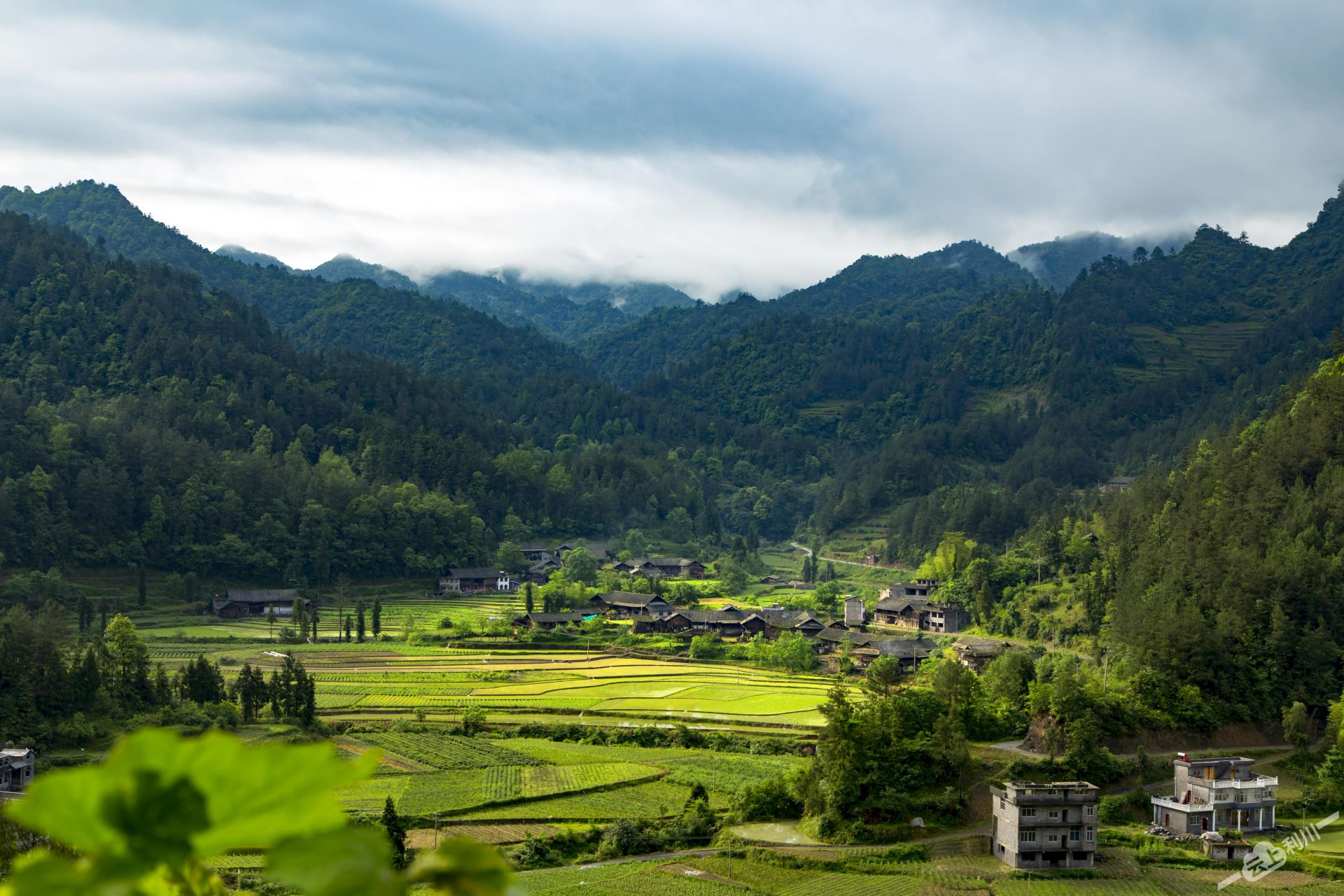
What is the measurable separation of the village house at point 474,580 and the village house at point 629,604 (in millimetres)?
9920

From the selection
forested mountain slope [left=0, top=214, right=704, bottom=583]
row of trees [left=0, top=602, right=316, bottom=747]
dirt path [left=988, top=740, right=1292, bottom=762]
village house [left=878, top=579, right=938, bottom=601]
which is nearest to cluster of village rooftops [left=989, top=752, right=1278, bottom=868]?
dirt path [left=988, top=740, right=1292, bottom=762]

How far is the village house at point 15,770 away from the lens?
30.9 meters

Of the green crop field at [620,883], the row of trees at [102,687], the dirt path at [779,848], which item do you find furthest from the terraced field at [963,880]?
the row of trees at [102,687]

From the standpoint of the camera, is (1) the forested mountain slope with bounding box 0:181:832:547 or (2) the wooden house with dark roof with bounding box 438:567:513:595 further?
(1) the forested mountain slope with bounding box 0:181:832:547

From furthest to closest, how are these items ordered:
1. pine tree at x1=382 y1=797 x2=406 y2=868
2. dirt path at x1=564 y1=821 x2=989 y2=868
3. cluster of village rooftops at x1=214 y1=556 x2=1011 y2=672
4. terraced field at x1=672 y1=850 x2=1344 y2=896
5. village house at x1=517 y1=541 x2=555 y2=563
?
village house at x1=517 y1=541 x2=555 y2=563, cluster of village rooftops at x1=214 y1=556 x2=1011 y2=672, dirt path at x1=564 y1=821 x2=989 y2=868, terraced field at x1=672 y1=850 x2=1344 y2=896, pine tree at x1=382 y1=797 x2=406 y2=868

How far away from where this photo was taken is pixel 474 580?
76125 millimetres

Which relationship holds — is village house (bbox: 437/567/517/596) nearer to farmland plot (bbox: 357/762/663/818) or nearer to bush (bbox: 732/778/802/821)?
farmland plot (bbox: 357/762/663/818)

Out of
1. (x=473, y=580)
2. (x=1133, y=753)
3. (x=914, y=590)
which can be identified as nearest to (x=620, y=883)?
(x=1133, y=753)

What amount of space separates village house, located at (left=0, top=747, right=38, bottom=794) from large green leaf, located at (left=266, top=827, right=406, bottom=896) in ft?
113

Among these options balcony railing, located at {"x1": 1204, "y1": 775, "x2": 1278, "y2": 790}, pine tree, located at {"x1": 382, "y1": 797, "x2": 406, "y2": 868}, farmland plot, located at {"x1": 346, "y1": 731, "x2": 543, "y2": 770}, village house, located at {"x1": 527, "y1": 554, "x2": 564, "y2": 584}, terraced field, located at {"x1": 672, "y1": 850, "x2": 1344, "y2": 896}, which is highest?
village house, located at {"x1": 527, "y1": 554, "x2": 564, "y2": 584}

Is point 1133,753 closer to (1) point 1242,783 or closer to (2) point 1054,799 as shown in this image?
(1) point 1242,783

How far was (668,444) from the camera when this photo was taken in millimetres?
127938

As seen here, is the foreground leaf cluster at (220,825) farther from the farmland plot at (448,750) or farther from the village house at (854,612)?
the village house at (854,612)

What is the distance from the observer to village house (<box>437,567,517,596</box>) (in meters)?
75.1
